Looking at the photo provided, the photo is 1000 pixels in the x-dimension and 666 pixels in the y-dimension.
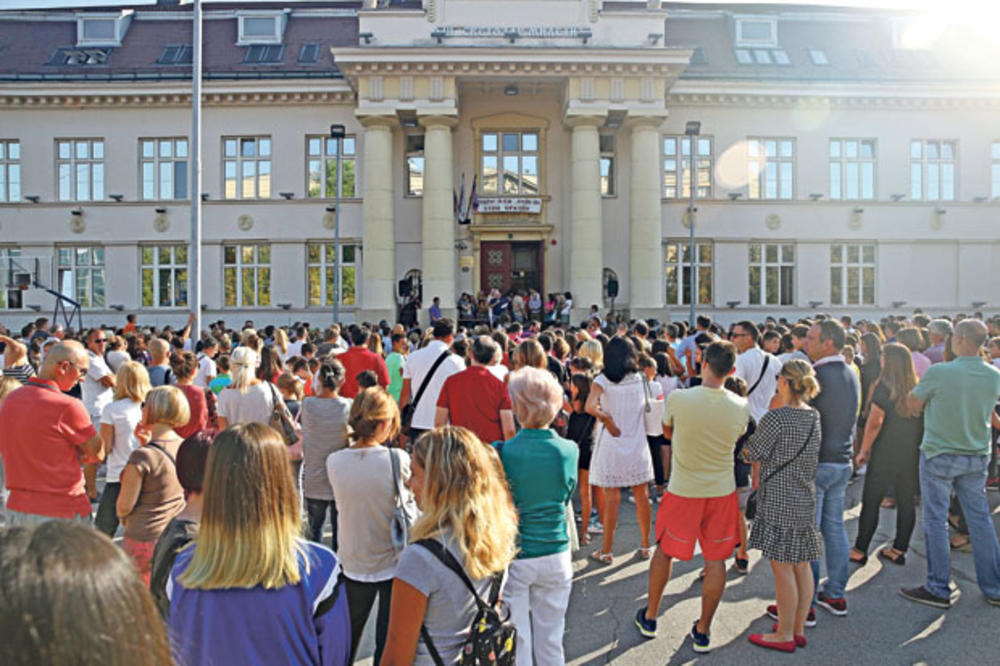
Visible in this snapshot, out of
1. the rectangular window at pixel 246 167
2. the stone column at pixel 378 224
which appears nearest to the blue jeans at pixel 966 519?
the stone column at pixel 378 224

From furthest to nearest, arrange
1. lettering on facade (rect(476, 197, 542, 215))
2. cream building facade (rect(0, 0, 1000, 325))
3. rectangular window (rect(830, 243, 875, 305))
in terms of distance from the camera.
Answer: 1. rectangular window (rect(830, 243, 875, 305))
2. cream building facade (rect(0, 0, 1000, 325))
3. lettering on facade (rect(476, 197, 542, 215))

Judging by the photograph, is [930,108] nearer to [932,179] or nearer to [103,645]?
[932,179]

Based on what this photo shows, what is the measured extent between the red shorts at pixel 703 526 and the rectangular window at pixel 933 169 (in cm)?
3080

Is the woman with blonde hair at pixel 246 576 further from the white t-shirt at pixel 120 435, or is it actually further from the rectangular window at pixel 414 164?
the rectangular window at pixel 414 164

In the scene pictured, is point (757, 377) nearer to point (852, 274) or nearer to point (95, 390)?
point (95, 390)

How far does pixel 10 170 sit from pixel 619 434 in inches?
1265

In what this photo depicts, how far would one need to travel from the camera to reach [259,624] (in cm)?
247

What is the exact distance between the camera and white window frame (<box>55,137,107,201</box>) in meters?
30.1

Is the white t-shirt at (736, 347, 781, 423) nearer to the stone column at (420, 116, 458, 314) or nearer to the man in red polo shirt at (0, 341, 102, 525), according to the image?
the man in red polo shirt at (0, 341, 102, 525)

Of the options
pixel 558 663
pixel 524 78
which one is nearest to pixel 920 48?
pixel 524 78

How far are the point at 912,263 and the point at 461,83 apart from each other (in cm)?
2000

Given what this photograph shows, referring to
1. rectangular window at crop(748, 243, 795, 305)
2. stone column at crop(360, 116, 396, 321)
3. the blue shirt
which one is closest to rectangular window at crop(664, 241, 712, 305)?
rectangular window at crop(748, 243, 795, 305)

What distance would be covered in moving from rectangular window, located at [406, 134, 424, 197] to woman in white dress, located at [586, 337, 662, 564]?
23492mm

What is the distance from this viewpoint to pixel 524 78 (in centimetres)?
2711
